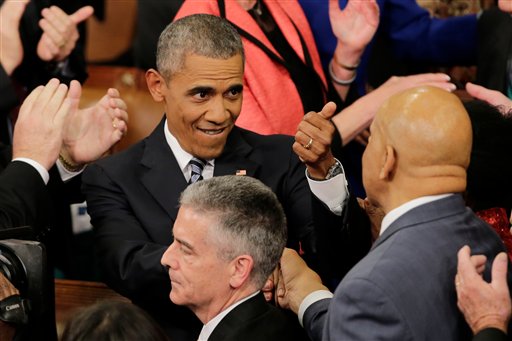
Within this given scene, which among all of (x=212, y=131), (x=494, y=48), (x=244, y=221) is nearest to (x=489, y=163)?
(x=244, y=221)

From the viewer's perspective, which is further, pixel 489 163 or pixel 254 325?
pixel 489 163

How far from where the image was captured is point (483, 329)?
78.5 inches

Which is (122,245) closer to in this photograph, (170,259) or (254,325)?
(170,259)

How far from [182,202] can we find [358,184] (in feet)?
3.95

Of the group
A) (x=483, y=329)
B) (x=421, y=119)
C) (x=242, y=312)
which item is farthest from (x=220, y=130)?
(x=483, y=329)

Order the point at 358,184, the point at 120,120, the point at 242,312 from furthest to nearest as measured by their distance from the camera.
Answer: the point at 358,184 → the point at 120,120 → the point at 242,312

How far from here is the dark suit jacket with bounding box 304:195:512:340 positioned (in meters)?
1.97

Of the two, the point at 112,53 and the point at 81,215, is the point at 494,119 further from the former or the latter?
the point at 112,53

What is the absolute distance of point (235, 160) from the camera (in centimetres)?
271

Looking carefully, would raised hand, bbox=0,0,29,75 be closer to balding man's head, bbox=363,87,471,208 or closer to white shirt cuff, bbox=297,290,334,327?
white shirt cuff, bbox=297,290,334,327

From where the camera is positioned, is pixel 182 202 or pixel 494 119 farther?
pixel 494 119

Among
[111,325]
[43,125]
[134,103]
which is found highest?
[111,325]

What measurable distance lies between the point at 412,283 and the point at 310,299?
1.48 ft

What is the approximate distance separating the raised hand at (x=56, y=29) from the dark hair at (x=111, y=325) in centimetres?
175
